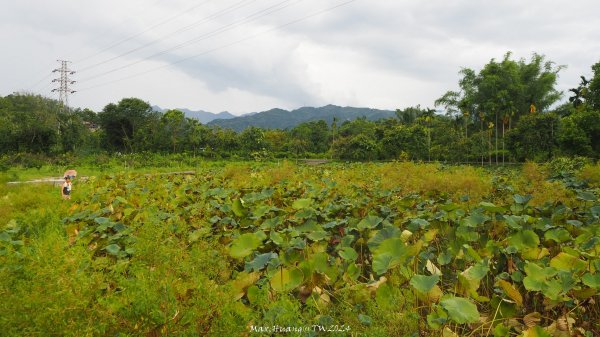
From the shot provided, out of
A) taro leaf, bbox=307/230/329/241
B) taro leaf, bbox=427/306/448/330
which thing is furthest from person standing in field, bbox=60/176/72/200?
taro leaf, bbox=427/306/448/330

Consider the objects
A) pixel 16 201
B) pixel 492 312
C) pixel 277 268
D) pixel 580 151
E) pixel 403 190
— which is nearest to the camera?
pixel 492 312

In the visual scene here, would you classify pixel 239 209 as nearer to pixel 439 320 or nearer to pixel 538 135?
pixel 439 320

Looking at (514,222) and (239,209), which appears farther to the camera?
(239,209)

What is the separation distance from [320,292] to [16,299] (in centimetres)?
152

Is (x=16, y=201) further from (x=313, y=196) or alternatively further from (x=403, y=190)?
(x=403, y=190)

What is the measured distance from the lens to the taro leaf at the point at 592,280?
1949mm

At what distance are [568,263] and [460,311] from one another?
0.95m

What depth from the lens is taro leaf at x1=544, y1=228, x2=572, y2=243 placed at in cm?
269

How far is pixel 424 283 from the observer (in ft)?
6.32

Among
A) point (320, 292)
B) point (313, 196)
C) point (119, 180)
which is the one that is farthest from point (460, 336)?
point (119, 180)

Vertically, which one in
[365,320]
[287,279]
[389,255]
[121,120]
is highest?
[121,120]

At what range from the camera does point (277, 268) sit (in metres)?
2.33

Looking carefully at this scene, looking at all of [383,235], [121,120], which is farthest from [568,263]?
[121,120]

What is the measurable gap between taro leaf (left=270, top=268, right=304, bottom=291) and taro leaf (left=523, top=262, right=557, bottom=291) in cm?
124
